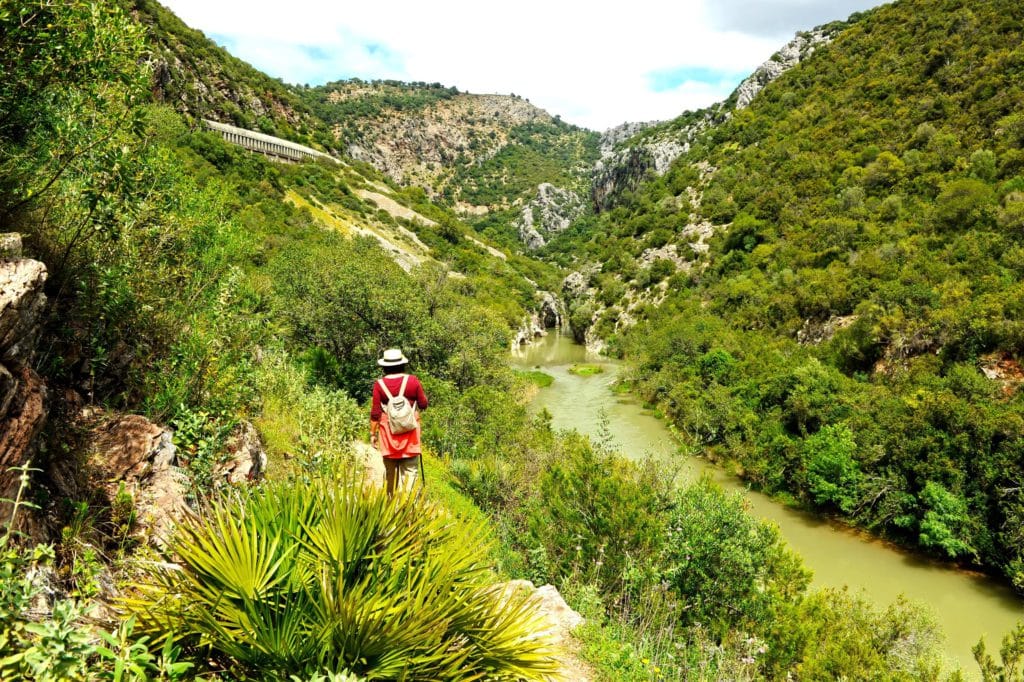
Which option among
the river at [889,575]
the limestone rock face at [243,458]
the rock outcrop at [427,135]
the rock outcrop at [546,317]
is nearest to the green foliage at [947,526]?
the river at [889,575]

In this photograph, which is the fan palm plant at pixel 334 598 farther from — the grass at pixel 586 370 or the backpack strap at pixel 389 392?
the grass at pixel 586 370

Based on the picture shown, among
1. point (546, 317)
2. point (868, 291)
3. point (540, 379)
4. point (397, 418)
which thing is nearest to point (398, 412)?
point (397, 418)

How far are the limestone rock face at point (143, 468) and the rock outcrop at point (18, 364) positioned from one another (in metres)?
1.00

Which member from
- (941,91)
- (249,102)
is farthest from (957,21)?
(249,102)

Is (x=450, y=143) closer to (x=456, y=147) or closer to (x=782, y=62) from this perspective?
(x=456, y=147)

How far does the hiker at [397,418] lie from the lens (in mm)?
5480

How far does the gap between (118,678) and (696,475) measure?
22.0 m

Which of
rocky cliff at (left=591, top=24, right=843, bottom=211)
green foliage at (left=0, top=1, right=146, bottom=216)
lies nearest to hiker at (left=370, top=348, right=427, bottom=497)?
green foliage at (left=0, top=1, right=146, bottom=216)

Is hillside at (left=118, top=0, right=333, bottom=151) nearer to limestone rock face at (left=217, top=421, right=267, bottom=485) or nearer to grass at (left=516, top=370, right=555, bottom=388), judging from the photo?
grass at (left=516, top=370, right=555, bottom=388)

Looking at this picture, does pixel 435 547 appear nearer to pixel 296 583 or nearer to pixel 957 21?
pixel 296 583

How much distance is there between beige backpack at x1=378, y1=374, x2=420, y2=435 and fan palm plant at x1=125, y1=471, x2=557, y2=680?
190cm

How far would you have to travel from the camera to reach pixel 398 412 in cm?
546

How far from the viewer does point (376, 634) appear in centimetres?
278

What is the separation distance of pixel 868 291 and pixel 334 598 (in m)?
27.2
